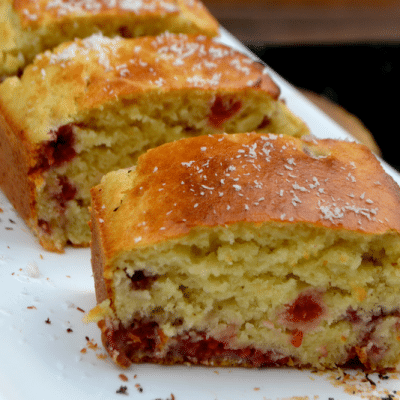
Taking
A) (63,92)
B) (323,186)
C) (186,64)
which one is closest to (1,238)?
(63,92)

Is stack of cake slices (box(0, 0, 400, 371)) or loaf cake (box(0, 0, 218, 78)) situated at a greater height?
loaf cake (box(0, 0, 218, 78))

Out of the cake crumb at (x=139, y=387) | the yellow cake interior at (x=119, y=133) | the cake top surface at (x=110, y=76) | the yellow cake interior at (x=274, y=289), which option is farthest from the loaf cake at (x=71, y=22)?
the cake crumb at (x=139, y=387)

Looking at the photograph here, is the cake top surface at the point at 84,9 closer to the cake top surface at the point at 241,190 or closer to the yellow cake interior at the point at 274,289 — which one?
the cake top surface at the point at 241,190

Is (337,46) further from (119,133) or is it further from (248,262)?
(248,262)

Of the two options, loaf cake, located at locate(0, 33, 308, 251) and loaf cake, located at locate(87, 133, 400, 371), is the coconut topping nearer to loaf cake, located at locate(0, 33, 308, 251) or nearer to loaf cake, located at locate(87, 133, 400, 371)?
loaf cake, located at locate(87, 133, 400, 371)

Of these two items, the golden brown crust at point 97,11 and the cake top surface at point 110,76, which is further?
the golden brown crust at point 97,11

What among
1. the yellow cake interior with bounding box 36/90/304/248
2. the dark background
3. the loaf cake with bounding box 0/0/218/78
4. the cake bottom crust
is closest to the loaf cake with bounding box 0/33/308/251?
the yellow cake interior with bounding box 36/90/304/248

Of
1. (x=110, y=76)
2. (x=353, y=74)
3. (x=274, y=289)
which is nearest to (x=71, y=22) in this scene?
(x=110, y=76)
